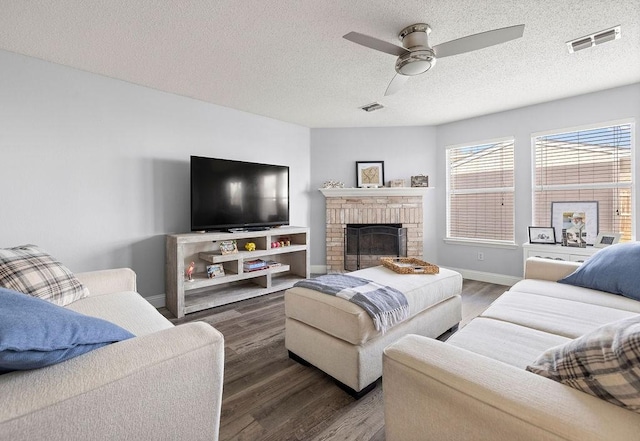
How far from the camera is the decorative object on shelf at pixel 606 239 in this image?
2996 mm

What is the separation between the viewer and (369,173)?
15.2 ft

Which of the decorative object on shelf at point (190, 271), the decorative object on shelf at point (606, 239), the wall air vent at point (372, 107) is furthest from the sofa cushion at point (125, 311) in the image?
the decorative object on shelf at point (606, 239)

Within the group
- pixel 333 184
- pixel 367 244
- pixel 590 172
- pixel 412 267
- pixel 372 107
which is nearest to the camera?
pixel 412 267

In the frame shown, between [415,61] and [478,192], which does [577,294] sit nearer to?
[415,61]

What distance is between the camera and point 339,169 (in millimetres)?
4691

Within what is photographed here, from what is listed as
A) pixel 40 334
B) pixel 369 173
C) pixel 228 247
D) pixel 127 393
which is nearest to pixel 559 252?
pixel 369 173

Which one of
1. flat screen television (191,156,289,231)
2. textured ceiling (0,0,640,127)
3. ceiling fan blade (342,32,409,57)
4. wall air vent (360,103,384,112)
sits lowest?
flat screen television (191,156,289,231)

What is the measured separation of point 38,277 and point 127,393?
4.31ft

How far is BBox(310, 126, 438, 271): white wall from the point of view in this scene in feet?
15.1

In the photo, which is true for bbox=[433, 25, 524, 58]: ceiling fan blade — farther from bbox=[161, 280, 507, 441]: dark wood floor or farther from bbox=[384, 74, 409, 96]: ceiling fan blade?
bbox=[161, 280, 507, 441]: dark wood floor

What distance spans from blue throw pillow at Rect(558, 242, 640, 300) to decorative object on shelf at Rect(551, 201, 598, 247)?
1563 mm

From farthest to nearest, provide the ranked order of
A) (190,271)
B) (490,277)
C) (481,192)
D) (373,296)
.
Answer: (481,192)
(490,277)
(190,271)
(373,296)

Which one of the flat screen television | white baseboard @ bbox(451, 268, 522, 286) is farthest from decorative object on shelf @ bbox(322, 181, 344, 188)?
white baseboard @ bbox(451, 268, 522, 286)

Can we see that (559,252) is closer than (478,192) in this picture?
Yes
